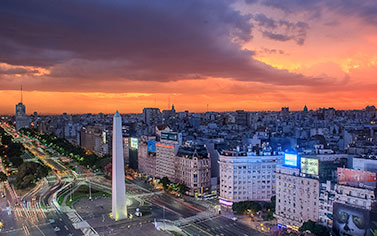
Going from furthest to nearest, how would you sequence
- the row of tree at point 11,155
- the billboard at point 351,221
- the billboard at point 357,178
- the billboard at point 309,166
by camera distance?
1. the row of tree at point 11,155
2. the billboard at point 309,166
3. the billboard at point 357,178
4. the billboard at point 351,221

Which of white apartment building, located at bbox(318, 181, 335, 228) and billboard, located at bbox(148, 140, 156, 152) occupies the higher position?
billboard, located at bbox(148, 140, 156, 152)

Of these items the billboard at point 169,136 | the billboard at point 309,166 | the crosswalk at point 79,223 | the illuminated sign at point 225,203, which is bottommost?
the crosswalk at point 79,223

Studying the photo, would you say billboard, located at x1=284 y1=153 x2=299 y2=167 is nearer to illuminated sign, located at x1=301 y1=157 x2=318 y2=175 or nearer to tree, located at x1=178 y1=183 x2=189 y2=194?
illuminated sign, located at x1=301 y1=157 x2=318 y2=175

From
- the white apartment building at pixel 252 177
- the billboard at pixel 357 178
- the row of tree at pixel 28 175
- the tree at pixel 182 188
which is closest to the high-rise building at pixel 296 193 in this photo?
the billboard at pixel 357 178

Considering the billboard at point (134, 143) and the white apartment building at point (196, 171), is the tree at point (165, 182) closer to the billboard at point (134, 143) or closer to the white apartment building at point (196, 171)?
the white apartment building at point (196, 171)

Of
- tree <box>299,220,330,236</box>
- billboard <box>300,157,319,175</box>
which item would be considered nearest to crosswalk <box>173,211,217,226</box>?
tree <box>299,220,330,236</box>

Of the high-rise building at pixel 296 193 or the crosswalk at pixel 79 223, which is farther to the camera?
the crosswalk at pixel 79 223

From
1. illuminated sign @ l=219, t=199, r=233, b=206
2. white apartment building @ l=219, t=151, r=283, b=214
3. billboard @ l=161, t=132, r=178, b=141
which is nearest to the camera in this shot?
illuminated sign @ l=219, t=199, r=233, b=206
